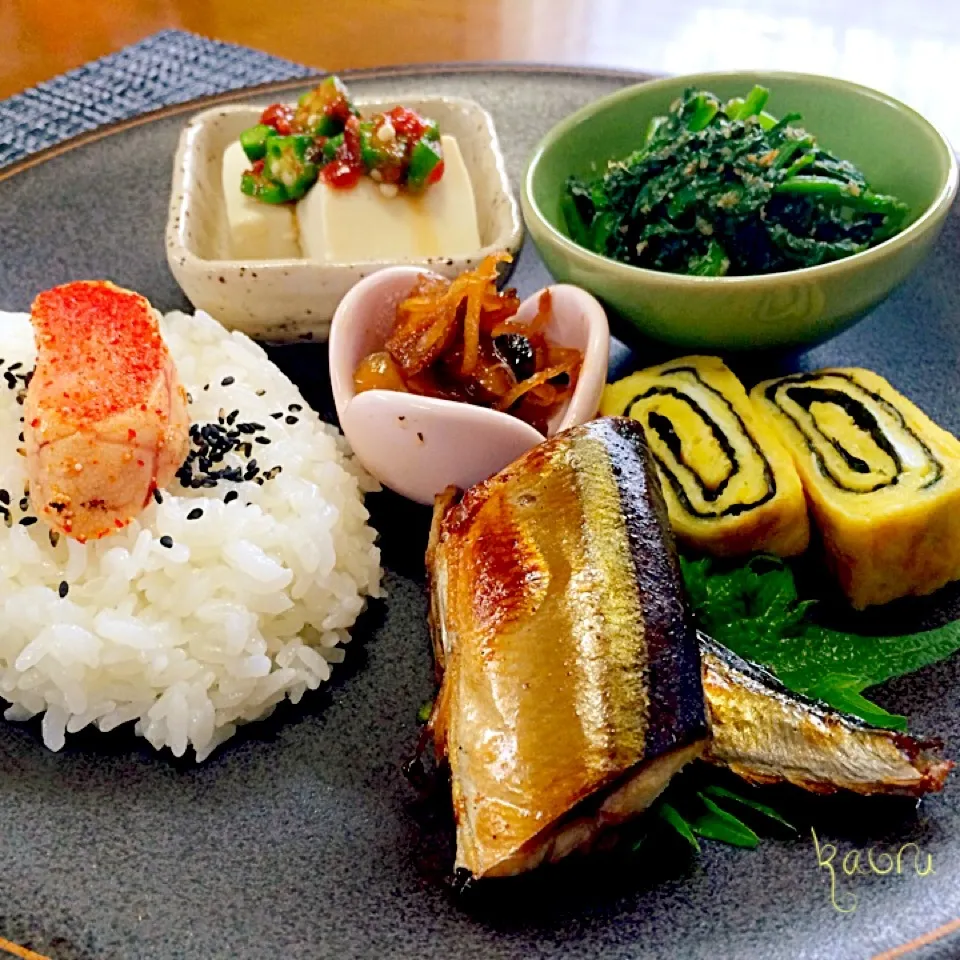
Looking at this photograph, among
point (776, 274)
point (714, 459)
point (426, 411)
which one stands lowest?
point (714, 459)

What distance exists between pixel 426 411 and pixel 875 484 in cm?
116

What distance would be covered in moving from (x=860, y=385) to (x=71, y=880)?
7.69ft

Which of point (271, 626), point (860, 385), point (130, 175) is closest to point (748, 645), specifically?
point (860, 385)

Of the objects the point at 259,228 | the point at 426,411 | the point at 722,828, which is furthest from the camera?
the point at 259,228

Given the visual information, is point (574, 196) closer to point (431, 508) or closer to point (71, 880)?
point (431, 508)

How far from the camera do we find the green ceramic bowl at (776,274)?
2.77 meters

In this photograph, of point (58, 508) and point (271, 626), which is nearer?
point (58, 508)

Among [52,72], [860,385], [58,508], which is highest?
[860,385]

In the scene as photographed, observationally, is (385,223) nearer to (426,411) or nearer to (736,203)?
(426,411)

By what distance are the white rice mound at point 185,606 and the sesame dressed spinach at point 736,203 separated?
1.26 meters

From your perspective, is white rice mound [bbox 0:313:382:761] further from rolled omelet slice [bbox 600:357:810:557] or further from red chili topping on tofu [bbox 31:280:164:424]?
rolled omelet slice [bbox 600:357:810:557]

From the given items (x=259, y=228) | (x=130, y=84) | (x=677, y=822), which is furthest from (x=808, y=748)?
(x=130, y=84)

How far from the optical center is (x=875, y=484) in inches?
100

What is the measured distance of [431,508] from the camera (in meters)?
2.92
